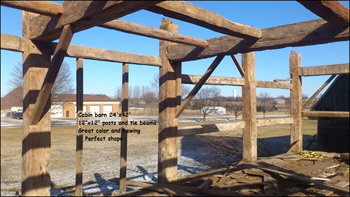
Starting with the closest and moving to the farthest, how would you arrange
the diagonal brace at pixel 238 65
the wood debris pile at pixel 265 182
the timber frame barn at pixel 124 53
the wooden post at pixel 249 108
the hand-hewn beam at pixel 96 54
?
the timber frame barn at pixel 124 53 < the hand-hewn beam at pixel 96 54 < the wood debris pile at pixel 265 182 < the diagonal brace at pixel 238 65 < the wooden post at pixel 249 108

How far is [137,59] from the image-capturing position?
4582 mm

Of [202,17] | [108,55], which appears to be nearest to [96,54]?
[108,55]

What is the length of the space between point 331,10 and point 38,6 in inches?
109

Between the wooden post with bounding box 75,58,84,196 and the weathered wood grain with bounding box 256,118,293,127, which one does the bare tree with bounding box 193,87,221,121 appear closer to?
the weathered wood grain with bounding box 256,118,293,127

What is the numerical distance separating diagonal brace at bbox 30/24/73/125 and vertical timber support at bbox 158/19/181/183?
2323 mm

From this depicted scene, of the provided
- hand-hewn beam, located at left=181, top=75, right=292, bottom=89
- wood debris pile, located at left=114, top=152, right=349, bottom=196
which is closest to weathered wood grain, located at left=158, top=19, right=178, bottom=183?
wood debris pile, located at left=114, top=152, right=349, bottom=196

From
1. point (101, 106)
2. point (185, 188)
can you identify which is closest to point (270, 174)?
point (185, 188)

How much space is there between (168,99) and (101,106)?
27.7 metres

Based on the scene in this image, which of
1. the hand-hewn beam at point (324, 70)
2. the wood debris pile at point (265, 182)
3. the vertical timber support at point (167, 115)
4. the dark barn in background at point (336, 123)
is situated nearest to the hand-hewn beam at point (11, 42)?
the vertical timber support at point (167, 115)

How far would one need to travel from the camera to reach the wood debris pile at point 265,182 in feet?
14.3

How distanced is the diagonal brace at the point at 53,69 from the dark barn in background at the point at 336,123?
12.3 meters

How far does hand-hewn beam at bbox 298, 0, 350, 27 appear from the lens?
8.73 ft

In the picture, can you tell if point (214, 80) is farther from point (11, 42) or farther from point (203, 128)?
point (11, 42)

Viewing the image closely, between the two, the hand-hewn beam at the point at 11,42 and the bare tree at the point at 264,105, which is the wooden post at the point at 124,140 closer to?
the hand-hewn beam at the point at 11,42
